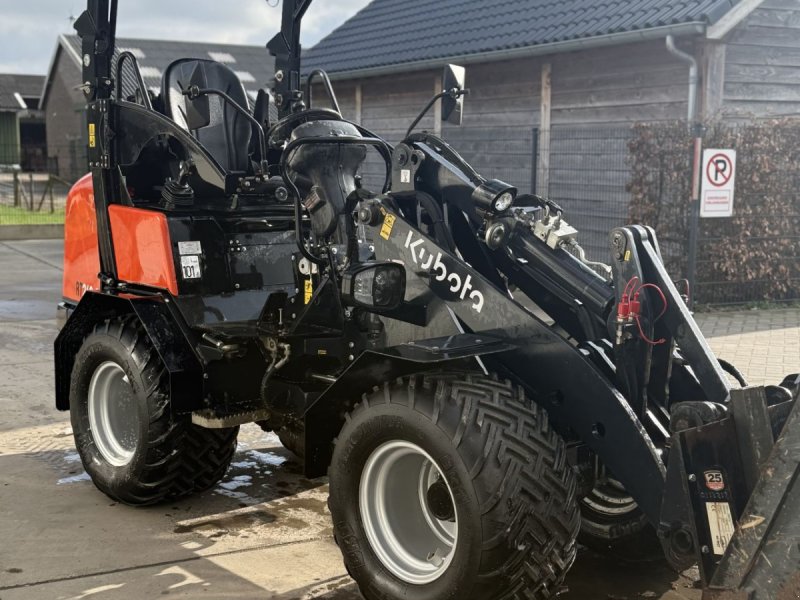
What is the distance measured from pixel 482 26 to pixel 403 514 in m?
12.5

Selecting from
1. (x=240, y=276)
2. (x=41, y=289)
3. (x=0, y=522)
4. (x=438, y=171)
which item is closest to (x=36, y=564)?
(x=0, y=522)

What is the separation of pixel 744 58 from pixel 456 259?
376 inches

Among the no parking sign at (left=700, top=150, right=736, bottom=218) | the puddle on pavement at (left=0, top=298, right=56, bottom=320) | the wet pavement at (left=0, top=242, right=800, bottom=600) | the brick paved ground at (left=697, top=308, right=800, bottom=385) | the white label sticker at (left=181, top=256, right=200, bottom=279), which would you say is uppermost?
the no parking sign at (left=700, top=150, right=736, bottom=218)

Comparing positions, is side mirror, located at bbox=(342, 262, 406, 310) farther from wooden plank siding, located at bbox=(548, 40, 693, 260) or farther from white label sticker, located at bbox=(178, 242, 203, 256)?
wooden plank siding, located at bbox=(548, 40, 693, 260)

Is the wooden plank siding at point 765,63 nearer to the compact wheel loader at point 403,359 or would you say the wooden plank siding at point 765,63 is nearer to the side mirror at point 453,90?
the compact wheel loader at point 403,359

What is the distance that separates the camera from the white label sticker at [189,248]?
4.85 meters

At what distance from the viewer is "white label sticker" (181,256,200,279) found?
15.9 ft

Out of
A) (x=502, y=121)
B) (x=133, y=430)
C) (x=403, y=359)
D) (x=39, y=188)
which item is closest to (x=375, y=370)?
(x=403, y=359)

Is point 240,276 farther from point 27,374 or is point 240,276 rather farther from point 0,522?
point 27,374

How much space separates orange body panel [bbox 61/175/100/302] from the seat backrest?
2.03ft

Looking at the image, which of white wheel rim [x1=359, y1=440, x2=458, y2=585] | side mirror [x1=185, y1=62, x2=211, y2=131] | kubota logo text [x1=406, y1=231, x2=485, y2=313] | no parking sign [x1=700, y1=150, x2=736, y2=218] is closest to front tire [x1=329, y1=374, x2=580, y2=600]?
white wheel rim [x1=359, y1=440, x2=458, y2=585]

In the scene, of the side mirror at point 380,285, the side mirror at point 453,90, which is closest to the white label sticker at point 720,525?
the side mirror at point 380,285

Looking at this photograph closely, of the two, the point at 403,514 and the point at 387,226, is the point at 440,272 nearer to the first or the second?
the point at 387,226

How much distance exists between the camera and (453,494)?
338 cm
